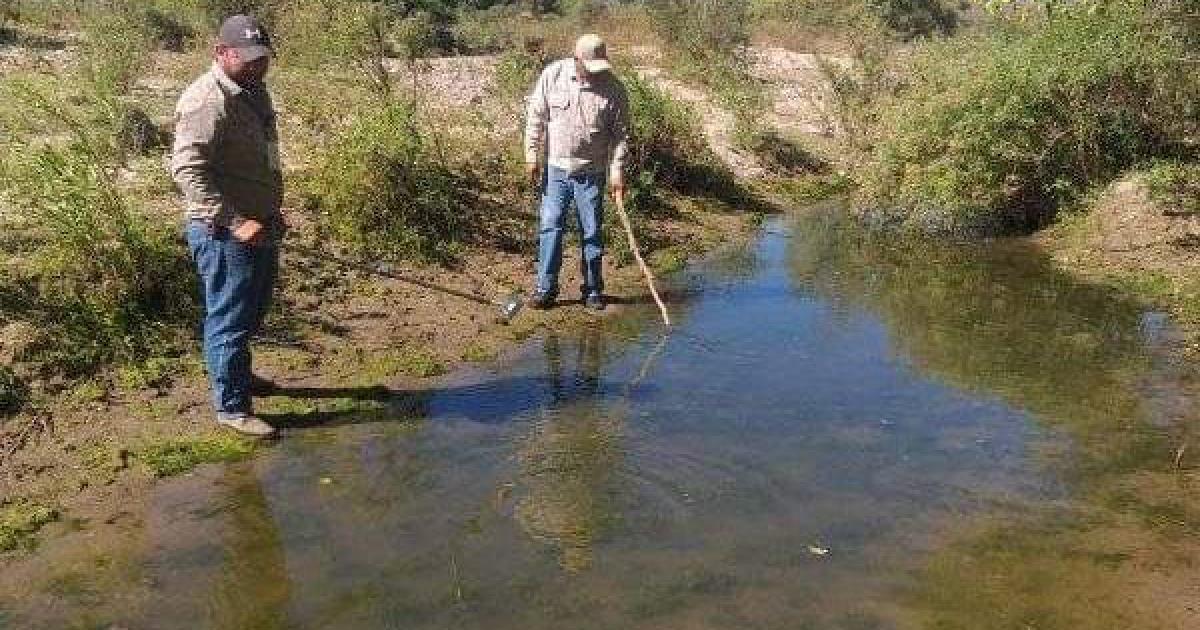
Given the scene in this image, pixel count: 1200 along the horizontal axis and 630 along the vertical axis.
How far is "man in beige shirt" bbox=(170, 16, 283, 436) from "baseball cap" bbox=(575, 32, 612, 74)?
277cm

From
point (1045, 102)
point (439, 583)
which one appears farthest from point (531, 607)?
point (1045, 102)

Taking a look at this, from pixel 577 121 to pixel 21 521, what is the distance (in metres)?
4.60

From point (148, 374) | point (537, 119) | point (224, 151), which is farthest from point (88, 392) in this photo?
point (537, 119)

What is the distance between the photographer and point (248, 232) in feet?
16.6

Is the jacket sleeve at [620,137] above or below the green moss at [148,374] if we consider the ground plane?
above

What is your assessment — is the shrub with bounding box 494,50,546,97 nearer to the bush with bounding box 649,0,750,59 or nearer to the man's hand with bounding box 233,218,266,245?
the man's hand with bounding box 233,218,266,245

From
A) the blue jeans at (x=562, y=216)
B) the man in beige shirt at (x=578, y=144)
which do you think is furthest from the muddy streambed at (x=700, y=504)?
the man in beige shirt at (x=578, y=144)

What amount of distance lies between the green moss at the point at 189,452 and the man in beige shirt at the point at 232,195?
0.12m

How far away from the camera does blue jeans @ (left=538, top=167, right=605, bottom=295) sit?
7.85m

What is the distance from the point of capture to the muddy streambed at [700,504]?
3.88 meters

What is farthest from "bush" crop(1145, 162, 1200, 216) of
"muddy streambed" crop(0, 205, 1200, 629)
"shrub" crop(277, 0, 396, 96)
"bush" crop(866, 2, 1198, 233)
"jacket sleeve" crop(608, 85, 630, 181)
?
"shrub" crop(277, 0, 396, 96)

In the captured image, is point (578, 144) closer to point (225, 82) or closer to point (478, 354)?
point (478, 354)

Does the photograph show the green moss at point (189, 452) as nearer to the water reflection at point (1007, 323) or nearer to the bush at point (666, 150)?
the water reflection at point (1007, 323)

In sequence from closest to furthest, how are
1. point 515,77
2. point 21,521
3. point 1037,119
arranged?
1. point 21,521
2. point 1037,119
3. point 515,77
